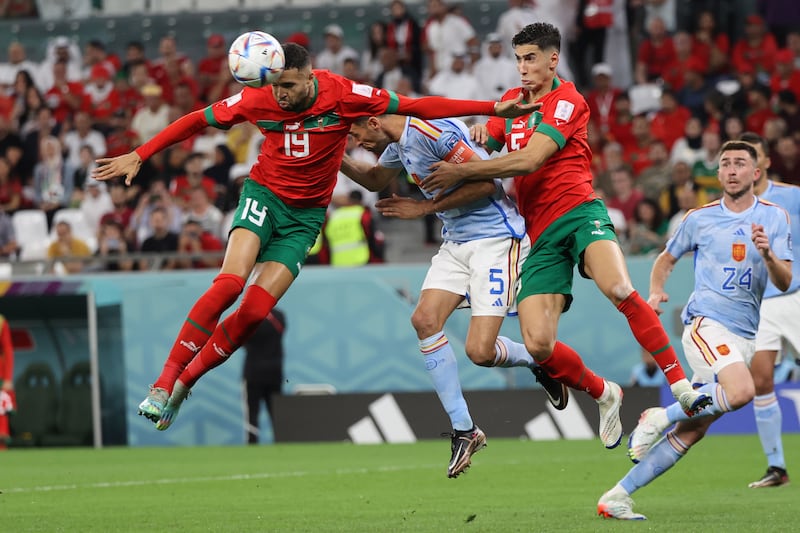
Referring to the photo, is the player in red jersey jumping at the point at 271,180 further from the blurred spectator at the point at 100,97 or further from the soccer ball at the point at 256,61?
the blurred spectator at the point at 100,97

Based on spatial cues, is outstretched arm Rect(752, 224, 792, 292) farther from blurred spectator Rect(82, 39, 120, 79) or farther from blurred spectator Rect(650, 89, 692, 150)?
blurred spectator Rect(82, 39, 120, 79)

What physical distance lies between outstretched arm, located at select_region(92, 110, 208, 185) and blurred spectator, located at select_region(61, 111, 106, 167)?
1307 centimetres

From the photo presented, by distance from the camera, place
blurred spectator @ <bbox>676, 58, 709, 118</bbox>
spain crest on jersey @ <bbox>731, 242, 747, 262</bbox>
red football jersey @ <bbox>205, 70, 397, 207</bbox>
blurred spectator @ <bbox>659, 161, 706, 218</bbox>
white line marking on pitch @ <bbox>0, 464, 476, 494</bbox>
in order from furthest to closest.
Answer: blurred spectator @ <bbox>676, 58, 709, 118</bbox>
blurred spectator @ <bbox>659, 161, 706, 218</bbox>
white line marking on pitch @ <bbox>0, 464, 476, 494</bbox>
spain crest on jersey @ <bbox>731, 242, 747, 262</bbox>
red football jersey @ <bbox>205, 70, 397, 207</bbox>

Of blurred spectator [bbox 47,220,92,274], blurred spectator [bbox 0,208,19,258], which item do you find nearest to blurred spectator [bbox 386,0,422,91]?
blurred spectator [bbox 47,220,92,274]

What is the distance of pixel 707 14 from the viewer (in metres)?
20.1

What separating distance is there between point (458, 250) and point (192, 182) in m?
10.5

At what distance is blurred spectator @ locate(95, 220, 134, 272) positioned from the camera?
18.1 metres

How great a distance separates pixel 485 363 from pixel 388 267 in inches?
308

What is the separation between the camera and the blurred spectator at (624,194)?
56.5 ft

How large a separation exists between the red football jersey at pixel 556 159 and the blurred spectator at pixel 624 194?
824cm

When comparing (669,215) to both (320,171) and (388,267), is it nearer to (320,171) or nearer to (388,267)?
(388,267)

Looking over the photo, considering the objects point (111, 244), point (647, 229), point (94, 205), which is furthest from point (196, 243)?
point (647, 229)

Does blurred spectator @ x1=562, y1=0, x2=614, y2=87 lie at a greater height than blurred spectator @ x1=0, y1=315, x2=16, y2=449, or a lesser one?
greater

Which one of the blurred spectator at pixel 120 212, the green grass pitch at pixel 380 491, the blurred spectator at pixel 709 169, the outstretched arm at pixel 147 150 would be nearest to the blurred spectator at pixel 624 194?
the blurred spectator at pixel 709 169
